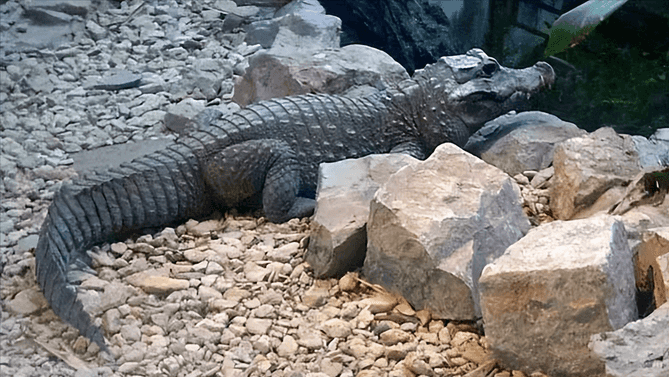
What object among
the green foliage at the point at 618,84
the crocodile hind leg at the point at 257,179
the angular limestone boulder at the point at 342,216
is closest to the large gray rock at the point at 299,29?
the crocodile hind leg at the point at 257,179

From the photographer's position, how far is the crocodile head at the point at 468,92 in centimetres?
377

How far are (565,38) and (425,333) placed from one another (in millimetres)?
1037

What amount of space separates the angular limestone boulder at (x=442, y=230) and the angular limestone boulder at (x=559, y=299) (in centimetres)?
28

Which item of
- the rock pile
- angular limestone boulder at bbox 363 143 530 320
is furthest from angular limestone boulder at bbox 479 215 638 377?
angular limestone boulder at bbox 363 143 530 320

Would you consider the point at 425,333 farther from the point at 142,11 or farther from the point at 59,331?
the point at 142,11

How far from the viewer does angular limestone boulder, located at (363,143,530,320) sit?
229cm

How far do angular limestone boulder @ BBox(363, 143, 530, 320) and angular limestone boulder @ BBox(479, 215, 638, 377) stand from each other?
0.93ft

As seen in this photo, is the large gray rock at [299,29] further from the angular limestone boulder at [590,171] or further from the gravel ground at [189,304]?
the angular limestone boulder at [590,171]

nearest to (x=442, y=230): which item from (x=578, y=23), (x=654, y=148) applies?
(x=578, y=23)

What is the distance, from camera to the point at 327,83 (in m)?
4.11

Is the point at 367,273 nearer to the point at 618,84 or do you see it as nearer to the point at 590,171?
the point at 590,171

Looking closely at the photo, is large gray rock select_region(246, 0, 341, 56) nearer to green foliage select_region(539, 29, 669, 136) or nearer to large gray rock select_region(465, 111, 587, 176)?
large gray rock select_region(465, 111, 587, 176)

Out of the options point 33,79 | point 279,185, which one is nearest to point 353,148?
point 279,185

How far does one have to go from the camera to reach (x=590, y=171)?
2850mm
